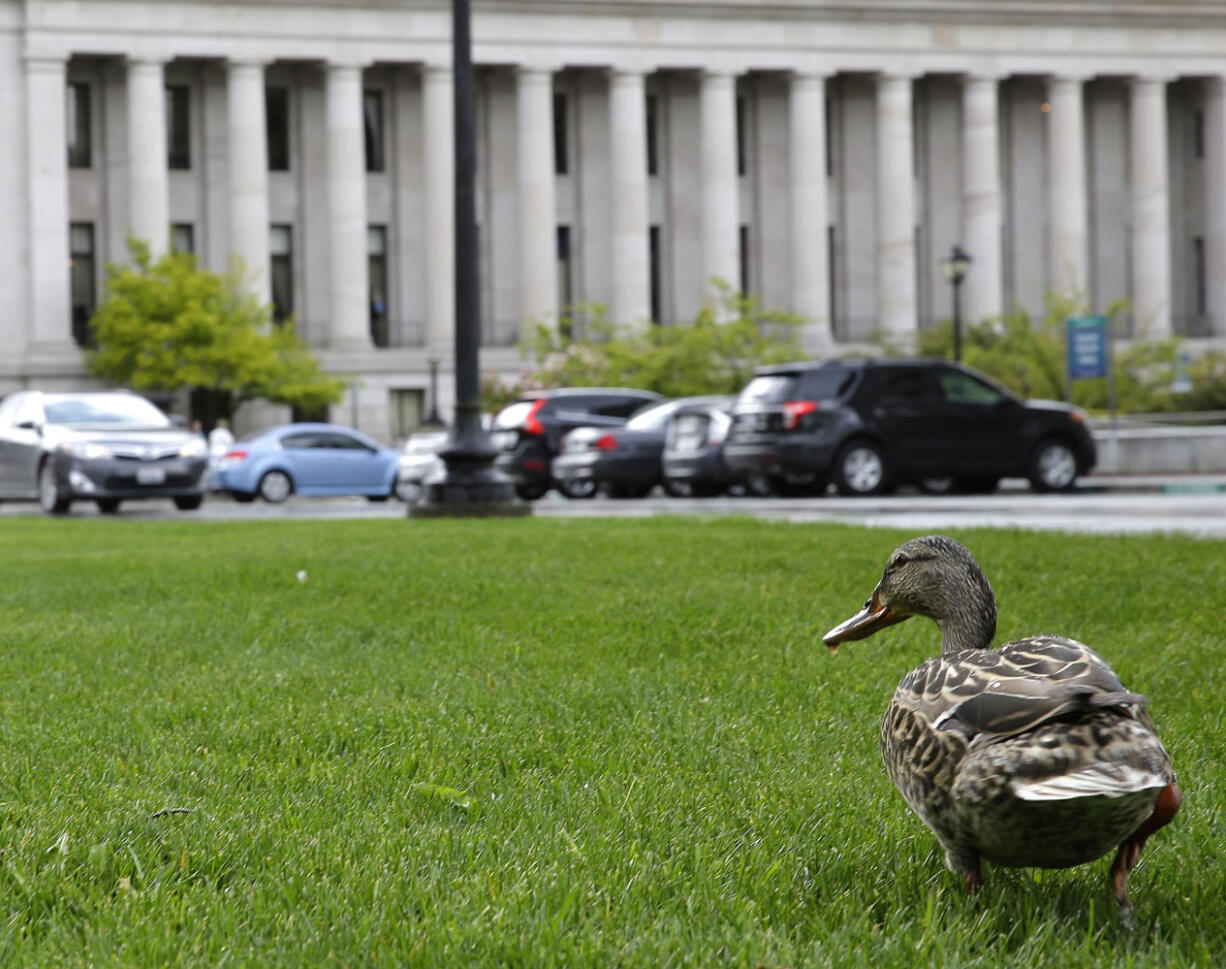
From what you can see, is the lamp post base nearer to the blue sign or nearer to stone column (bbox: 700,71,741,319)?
the blue sign

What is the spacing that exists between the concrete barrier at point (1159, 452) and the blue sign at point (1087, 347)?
1.33 metres

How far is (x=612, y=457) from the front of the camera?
27.3 m

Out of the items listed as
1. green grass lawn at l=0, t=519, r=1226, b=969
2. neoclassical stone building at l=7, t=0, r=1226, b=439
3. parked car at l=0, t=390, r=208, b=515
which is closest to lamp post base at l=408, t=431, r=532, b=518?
parked car at l=0, t=390, r=208, b=515

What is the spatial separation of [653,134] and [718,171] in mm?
4571

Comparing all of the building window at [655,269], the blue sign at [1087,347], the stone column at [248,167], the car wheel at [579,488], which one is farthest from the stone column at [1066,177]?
the car wheel at [579,488]

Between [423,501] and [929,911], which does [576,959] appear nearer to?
[929,911]

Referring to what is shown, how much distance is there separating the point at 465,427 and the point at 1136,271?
52.8m

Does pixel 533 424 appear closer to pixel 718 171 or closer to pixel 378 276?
pixel 718 171

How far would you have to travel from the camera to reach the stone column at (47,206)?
56.4 m

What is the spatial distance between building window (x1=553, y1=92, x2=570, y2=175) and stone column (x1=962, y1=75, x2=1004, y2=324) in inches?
614

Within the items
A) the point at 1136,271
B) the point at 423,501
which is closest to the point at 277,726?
the point at 423,501

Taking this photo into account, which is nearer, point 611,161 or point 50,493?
point 50,493

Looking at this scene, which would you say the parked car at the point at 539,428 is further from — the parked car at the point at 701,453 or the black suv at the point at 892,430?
the black suv at the point at 892,430

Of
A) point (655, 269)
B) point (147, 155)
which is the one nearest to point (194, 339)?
point (147, 155)
